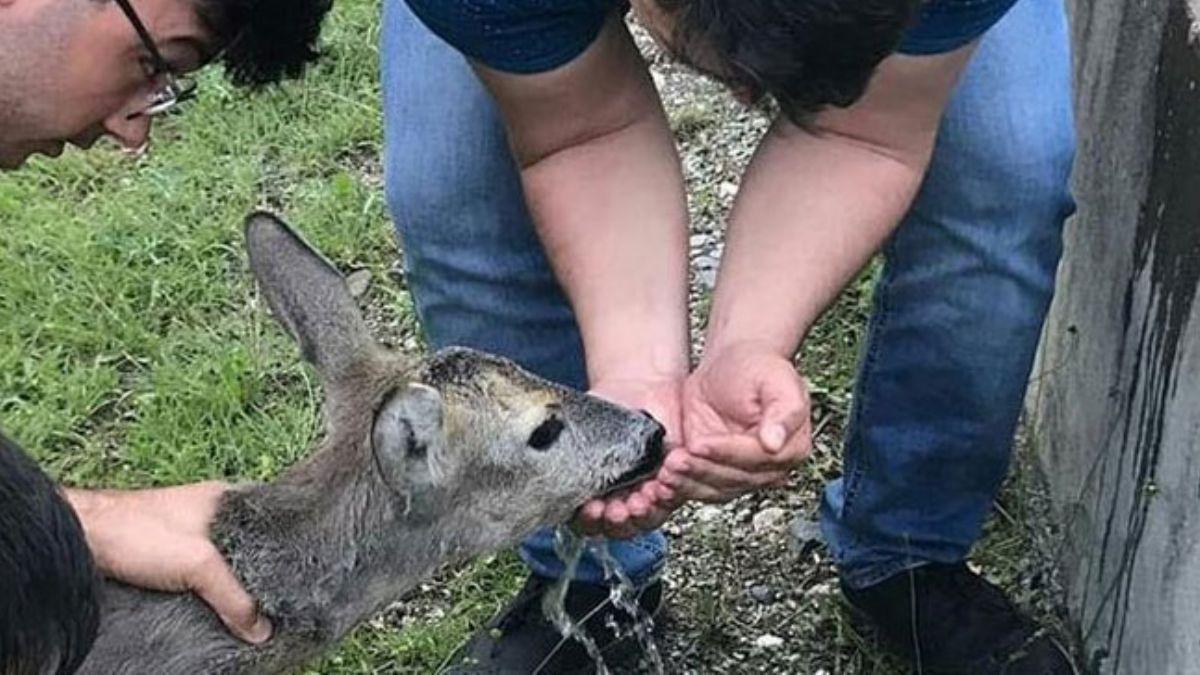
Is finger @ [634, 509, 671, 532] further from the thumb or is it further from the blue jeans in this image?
the blue jeans

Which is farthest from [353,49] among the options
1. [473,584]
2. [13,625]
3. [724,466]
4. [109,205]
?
[13,625]

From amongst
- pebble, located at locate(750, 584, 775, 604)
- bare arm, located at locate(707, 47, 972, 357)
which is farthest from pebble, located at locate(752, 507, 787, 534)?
bare arm, located at locate(707, 47, 972, 357)

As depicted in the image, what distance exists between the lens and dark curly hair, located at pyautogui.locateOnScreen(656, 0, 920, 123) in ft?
8.47

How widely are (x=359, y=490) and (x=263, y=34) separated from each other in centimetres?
65

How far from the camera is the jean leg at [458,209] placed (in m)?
3.56

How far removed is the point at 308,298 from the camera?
3.57 metres

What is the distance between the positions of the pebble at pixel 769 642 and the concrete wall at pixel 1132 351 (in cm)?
48

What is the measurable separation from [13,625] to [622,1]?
1.36m

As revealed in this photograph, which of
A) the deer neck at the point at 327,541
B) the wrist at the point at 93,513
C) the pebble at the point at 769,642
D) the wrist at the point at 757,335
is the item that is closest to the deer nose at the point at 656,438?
the wrist at the point at 757,335

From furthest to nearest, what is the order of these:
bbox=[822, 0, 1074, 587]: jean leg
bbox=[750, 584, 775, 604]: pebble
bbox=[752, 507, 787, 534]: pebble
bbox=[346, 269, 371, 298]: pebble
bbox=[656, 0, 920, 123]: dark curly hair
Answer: bbox=[346, 269, 371, 298]: pebble → bbox=[752, 507, 787, 534]: pebble → bbox=[750, 584, 775, 604]: pebble → bbox=[822, 0, 1074, 587]: jean leg → bbox=[656, 0, 920, 123]: dark curly hair

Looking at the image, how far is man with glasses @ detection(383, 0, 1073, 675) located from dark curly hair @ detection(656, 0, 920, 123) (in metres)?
0.09

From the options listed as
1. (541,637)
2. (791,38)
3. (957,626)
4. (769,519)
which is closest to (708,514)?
(769,519)

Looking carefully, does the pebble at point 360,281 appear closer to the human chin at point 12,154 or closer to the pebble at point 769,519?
the pebble at point 769,519

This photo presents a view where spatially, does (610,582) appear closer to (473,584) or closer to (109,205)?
(473,584)
